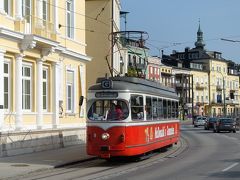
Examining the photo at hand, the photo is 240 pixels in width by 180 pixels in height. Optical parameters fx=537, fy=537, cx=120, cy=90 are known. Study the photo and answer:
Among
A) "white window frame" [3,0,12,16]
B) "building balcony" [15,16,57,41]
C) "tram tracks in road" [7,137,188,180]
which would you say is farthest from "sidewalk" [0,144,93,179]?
"white window frame" [3,0,12,16]

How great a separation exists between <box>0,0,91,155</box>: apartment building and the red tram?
15.6 feet

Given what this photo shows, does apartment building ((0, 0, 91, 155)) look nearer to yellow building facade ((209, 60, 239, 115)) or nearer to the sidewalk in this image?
the sidewalk

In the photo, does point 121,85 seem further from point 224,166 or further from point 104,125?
point 224,166

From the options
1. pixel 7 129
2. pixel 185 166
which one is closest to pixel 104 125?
pixel 185 166

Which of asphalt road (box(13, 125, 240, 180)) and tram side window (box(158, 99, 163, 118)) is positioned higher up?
tram side window (box(158, 99, 163, 118))

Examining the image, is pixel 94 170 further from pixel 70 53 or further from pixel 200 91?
pixel 200 91

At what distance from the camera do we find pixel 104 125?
62.8ft

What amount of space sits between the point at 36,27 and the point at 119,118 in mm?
8774

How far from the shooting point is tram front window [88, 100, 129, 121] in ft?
63.3

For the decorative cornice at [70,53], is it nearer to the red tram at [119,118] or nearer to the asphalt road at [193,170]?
the red tram at [119,118]

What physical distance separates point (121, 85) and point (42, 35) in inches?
326

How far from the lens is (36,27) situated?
84.9 feet

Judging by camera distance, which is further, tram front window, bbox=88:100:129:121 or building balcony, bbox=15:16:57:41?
building balcony, bbox=15:16:57:41

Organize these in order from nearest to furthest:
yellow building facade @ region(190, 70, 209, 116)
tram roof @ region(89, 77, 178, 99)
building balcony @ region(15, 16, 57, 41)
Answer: tram roof @ region(89, 77, 178, 99) < building balcony @ region(15, 16, 57, 41) < yellow building facade @ region(190, 70, 209, 116)
